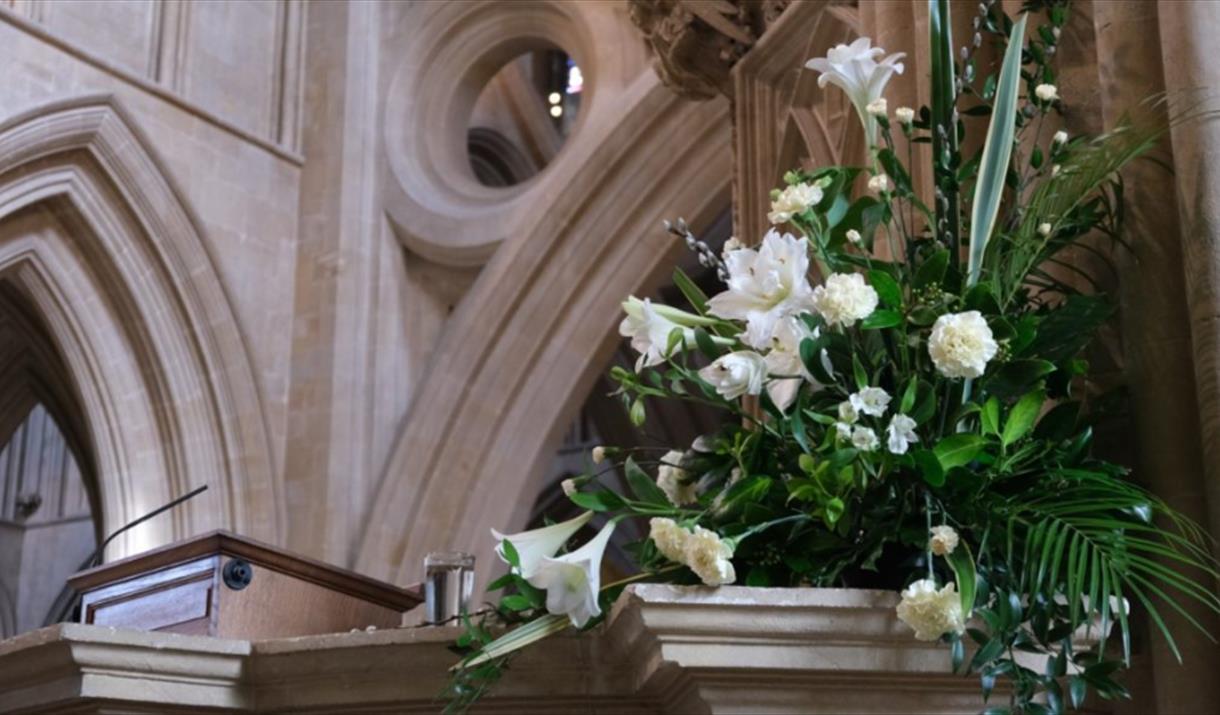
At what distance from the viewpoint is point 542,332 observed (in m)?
10.3

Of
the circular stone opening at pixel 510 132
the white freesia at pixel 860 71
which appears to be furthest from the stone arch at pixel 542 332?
the white freesia at pixel 860 71

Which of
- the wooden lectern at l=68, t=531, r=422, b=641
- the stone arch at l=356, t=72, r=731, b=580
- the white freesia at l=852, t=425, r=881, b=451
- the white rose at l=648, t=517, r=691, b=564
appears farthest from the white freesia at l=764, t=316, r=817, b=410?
the stone arch at l=356, t=72, r=731, b=580

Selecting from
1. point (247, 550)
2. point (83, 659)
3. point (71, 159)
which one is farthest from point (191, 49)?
point (83, 659)

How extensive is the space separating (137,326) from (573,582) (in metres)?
8.37

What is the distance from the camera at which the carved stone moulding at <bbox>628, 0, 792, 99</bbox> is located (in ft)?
16.5

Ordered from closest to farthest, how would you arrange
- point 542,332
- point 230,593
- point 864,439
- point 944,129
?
point 864,439 < point 944,129 < point 230,593 < point 542,332

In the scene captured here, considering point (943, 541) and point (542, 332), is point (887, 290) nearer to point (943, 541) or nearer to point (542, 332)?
point (943, 541)

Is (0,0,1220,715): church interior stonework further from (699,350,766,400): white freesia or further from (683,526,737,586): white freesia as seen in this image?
(683,526,737,586): white freesia

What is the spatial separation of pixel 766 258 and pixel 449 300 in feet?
28.6

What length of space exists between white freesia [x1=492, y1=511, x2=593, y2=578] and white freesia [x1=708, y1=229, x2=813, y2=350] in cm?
29

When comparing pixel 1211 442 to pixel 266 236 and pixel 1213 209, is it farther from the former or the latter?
pixel 266 236

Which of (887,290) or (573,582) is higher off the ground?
(887,290)

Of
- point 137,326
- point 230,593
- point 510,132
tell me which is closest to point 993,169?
point 230,593

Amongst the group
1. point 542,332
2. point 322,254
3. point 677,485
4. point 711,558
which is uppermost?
point 322,254
